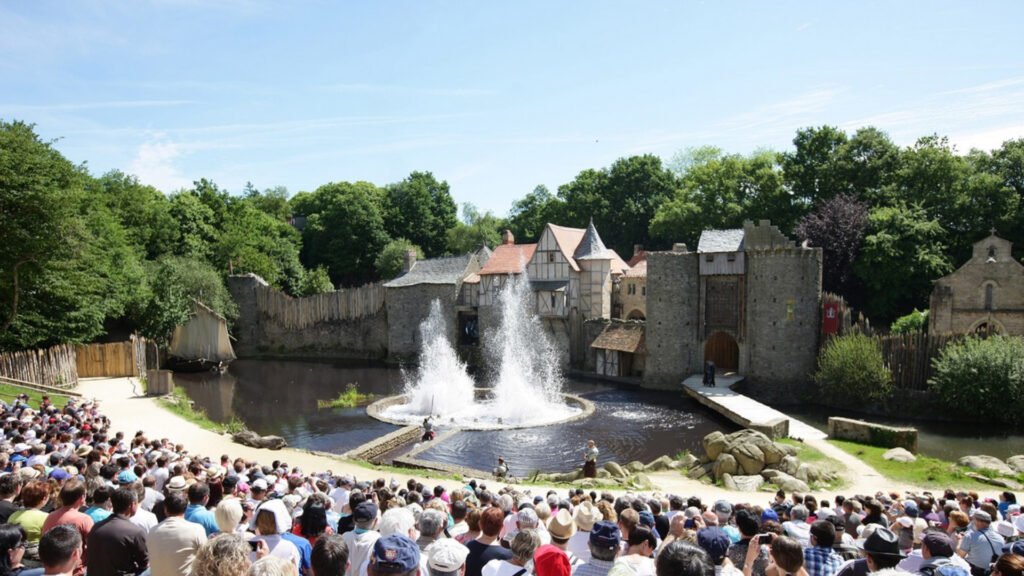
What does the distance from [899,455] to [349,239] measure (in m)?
45.1

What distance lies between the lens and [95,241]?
2591 centimetres

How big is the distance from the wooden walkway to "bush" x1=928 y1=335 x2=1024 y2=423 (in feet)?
16.5

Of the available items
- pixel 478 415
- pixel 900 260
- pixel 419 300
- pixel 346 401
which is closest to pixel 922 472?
pixel 478 415

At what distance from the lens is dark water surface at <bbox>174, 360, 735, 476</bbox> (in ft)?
58.6

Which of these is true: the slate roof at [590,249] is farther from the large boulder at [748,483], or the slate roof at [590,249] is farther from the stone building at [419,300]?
the large boulder at [748,483]

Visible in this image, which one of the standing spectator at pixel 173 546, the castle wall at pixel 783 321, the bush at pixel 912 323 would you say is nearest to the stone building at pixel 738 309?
the castle wall at pixel 783 321

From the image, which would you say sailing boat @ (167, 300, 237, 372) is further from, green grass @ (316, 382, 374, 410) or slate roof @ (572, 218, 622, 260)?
slate roof @ (572, 218, 622, 260)

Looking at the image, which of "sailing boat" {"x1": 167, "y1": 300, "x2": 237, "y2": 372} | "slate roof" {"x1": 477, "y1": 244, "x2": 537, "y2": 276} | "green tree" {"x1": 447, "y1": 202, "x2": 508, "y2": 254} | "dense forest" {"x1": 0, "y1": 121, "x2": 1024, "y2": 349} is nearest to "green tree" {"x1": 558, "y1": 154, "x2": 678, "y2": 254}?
"dense forest" {"x1": 0, "y1": 121, "x2": 1024, "y2": 349}

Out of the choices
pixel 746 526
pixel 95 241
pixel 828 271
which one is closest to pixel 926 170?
pixel 828 271

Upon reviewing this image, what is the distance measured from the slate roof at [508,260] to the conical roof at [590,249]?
264 cm

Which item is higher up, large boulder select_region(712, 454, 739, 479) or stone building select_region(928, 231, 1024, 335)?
stone building select_region(928, 231, 1024, 335)

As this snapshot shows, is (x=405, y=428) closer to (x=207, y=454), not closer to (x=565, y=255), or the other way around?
(x=207, y=454)

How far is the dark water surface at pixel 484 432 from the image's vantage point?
1788 cm

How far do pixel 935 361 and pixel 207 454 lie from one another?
23146 millimetres
